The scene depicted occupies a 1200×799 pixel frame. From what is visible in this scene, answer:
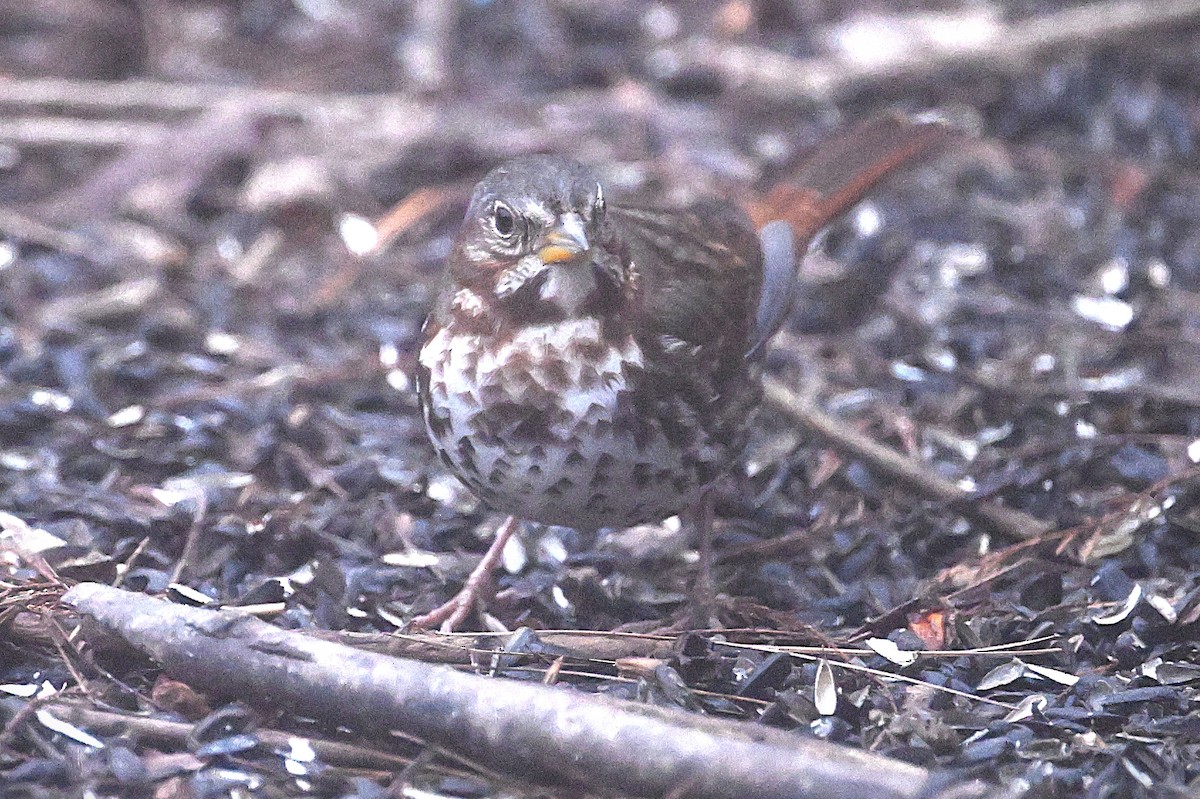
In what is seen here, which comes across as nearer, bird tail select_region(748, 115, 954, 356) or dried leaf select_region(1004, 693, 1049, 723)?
dried leaf select_region(1004, 693, 1049, 723)

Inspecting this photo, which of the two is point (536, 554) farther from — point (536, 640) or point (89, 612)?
point (89, 612)

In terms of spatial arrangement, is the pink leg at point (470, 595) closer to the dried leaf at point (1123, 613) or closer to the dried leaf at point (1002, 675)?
the dried leaf at point (1002, 675)

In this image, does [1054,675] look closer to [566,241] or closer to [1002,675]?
[1002,675]

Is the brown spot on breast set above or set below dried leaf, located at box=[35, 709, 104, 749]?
above

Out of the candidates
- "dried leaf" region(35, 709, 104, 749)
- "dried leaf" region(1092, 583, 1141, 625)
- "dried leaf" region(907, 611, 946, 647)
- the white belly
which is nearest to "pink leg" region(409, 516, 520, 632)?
the white belly

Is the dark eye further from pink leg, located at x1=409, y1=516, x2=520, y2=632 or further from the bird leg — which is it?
the bird leg

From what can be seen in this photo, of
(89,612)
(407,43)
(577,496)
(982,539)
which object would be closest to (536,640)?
(577,496)

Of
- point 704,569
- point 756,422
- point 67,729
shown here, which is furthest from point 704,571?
point 67,729

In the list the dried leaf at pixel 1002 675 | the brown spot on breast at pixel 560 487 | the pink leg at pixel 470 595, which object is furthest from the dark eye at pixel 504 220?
the dried leaf at pixel 1002 675
